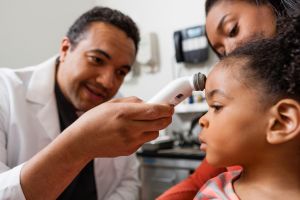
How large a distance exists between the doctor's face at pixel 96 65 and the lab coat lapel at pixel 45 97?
2.5 inches

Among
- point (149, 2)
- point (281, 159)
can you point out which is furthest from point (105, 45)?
point (149, 2)

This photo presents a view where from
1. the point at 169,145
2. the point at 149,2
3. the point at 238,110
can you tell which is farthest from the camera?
the point at 149,2

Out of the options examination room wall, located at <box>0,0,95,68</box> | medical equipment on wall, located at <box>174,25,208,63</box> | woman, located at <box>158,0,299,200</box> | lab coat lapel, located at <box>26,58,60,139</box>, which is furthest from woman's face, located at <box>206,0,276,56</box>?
examination room wall, located at <box>0,0,95,68</box>

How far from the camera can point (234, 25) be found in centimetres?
94

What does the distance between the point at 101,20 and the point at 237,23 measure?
63cm

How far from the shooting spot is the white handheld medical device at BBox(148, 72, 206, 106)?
2.54ft

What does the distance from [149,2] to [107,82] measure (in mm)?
1675

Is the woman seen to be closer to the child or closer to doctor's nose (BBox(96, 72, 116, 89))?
the child

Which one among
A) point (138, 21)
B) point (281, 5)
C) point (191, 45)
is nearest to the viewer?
point (281, 5)

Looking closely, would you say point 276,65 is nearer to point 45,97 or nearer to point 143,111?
point 143,111

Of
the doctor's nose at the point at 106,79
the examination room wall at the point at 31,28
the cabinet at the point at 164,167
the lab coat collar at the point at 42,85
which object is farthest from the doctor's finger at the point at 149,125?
the examination room wall at the point at 31,28

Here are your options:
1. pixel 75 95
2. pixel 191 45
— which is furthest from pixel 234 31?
pixel 191 45

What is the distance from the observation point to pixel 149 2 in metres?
2.74

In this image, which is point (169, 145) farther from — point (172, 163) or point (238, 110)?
point (238, 110)
